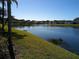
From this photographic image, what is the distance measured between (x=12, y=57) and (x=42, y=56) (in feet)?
7.56

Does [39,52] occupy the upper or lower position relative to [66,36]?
upper

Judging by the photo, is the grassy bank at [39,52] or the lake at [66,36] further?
the lake at [66,36]

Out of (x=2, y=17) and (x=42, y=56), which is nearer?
(x=42, y=56)

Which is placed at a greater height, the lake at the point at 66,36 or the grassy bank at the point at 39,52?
the grassy bank at the point at 39,52

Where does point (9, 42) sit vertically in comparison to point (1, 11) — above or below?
below

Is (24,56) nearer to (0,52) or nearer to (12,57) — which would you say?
(12,57)

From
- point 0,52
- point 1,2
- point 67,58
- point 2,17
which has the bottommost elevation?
point 67,58

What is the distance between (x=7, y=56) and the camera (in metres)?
10.3

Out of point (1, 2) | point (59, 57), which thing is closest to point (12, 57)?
point (59, 57)

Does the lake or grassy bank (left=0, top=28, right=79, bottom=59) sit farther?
the lake

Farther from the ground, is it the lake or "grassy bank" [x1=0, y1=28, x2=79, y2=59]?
"grassy bank" [x1=0, y1=28, x2=79, y2=59]

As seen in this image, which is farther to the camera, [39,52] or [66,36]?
[66,36]

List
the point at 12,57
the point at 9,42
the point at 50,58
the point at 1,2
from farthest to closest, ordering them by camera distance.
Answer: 1. the point at 1,2
2. the point at 9,42
3. the point at 50,58
4. the point at 12,57

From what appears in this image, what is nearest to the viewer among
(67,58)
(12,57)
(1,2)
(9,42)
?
(12,57)
